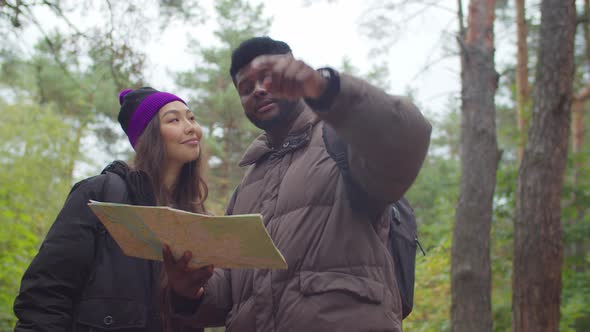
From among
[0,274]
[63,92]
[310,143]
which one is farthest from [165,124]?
[63,92]

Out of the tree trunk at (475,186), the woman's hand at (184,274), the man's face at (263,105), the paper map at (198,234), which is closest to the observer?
the paper map at (198,234)

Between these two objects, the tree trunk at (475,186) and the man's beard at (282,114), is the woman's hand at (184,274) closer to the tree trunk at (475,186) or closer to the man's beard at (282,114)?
the man's beard at (282,114)

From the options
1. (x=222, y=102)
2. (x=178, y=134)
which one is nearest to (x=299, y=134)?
(x=178, y=134)

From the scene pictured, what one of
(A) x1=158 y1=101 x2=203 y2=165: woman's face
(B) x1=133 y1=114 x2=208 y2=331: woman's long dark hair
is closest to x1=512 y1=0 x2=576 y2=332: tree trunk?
(B) x1=133 y1=114 x2=208 y2=331: woman's long dark hair

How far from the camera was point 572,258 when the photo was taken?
7.77m

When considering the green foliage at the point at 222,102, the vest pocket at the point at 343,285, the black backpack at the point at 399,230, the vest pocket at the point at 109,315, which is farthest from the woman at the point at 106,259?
the green foliage at the point at 222,102

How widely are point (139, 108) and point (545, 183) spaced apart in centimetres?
402

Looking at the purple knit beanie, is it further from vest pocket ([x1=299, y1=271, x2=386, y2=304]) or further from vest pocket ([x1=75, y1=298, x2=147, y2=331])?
vest pocket ([x1=299, y1=271, x2=386, y2=304])

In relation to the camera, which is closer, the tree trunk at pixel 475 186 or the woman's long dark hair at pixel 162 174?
the woman's long dark hair at pixel 162 174

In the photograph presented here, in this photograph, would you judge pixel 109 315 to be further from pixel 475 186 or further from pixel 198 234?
pixel 475 186

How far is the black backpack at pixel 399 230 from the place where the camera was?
1.83 metres

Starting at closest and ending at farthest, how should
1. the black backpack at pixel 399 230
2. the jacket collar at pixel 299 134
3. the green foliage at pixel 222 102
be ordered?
the black backpack at pixel 399 230 → the jacket collar at pixel 299 134 → the green foliage at pixel 222 102

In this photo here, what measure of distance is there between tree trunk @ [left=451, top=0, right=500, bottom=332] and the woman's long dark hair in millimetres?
4297

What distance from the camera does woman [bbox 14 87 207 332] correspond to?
2.20 meters
